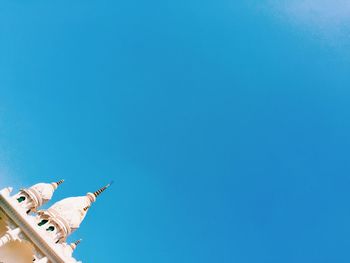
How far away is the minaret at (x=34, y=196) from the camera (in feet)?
113

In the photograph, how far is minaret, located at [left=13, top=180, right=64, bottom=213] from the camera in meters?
34.5

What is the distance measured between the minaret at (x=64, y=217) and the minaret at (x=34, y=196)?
104 centimetres

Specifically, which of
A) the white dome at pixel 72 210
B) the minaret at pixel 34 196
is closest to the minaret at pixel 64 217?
the white dome at pixel 72 210

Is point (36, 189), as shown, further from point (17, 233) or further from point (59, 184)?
point (17, 233)

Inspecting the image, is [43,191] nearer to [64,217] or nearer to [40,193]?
[40,193]

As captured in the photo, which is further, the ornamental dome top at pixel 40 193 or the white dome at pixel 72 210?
the white dome at pixel 72 210

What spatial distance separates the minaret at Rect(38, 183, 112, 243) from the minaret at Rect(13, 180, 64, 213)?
104 centimetres

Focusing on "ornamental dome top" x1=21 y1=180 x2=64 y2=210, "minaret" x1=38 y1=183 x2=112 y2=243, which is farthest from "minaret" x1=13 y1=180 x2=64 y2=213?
"minaret" x1=38 y1=183 x2=112 y2=243

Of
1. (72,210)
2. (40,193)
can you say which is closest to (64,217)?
(72,210)

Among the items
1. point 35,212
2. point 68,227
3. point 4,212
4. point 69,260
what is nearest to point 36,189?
point 35,212

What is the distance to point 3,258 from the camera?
2692 cm

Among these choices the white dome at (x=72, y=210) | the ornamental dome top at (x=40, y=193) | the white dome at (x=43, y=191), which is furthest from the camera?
the white dome at (x=43, y=191)

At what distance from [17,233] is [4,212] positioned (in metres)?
2.18

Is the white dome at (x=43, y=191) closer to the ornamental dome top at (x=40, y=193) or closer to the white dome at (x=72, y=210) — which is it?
the ornamental dome top at (x=40, y=193)
